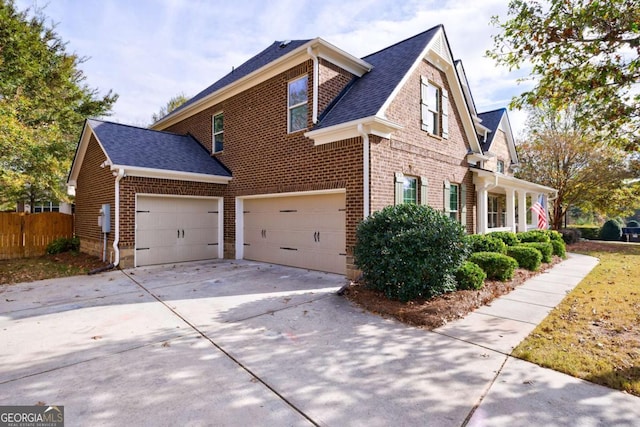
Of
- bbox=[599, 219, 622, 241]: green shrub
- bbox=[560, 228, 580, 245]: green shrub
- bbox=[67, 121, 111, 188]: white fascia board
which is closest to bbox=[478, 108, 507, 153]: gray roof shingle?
bbox=[560, 228, 580, 245]: green shrub

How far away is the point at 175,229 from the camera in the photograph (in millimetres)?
10688

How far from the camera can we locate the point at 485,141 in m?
18.5

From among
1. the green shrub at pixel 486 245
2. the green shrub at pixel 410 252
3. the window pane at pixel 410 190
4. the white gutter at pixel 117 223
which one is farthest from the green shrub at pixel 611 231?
the white gutter at pixel 117 223

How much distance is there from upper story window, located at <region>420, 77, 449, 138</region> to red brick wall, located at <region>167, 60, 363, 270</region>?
2834mm

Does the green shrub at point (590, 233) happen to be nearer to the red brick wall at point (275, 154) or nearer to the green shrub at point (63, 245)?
the red brick wall at point (275, 154)

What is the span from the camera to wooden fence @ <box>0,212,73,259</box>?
474 inches

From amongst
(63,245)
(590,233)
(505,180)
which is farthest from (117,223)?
(590,233)

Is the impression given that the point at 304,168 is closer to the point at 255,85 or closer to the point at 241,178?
the point at 241,178

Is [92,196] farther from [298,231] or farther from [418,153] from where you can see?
[418,153]

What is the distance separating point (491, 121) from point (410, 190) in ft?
45.5

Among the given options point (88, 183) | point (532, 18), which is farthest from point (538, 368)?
point (88, 183)

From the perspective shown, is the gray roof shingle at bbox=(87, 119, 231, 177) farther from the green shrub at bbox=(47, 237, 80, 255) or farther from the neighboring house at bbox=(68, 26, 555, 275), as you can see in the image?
the green shrub at bbox=(47, 237, 80, 255)

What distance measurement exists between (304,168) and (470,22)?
17.6 feet

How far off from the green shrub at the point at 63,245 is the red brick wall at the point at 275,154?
6.65m
